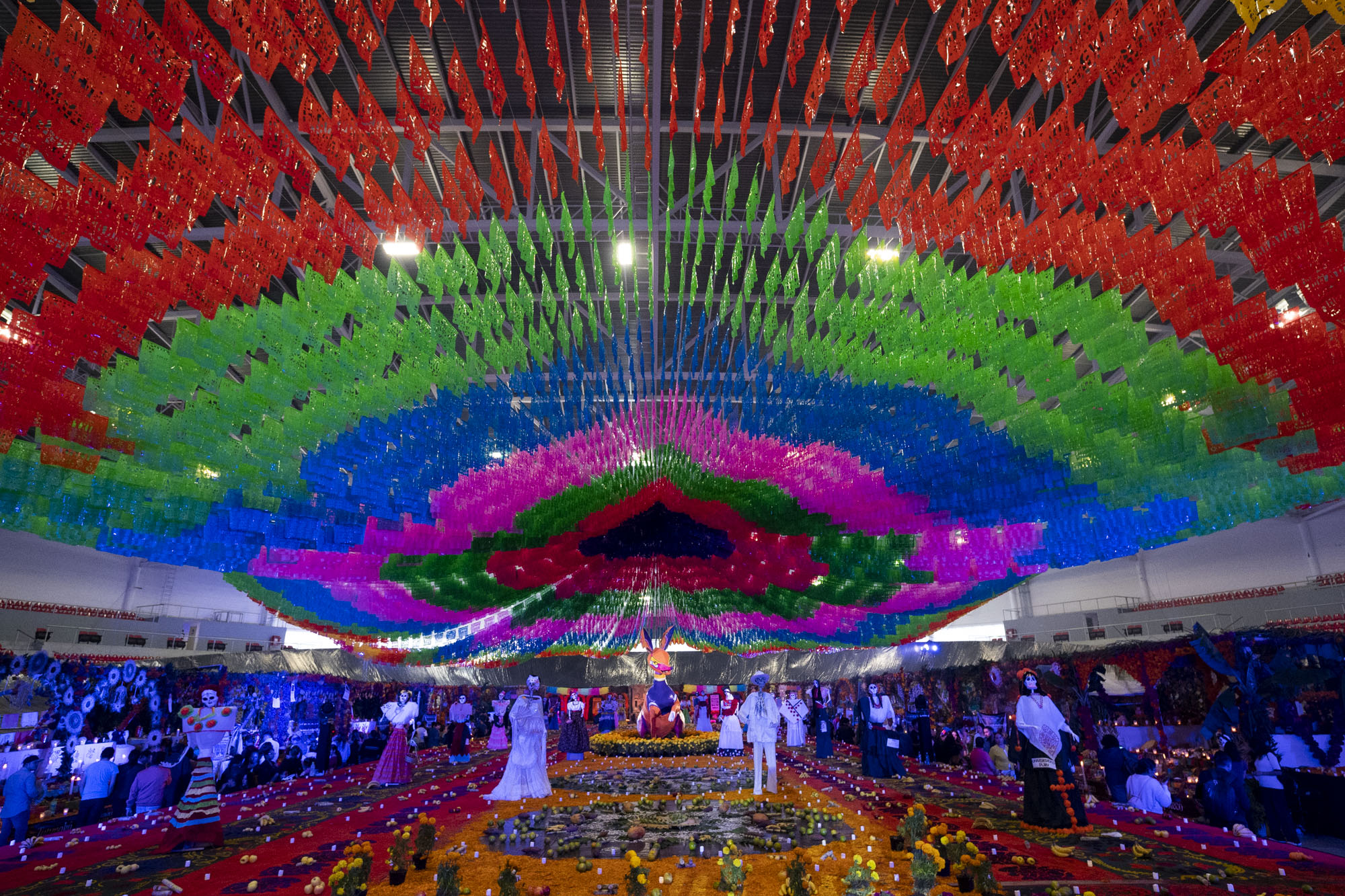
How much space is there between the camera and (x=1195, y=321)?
3793 mm

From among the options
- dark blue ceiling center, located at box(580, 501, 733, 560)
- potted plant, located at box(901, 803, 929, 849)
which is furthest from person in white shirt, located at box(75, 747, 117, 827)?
potted plant, located at box(901, 803, 929, 849)

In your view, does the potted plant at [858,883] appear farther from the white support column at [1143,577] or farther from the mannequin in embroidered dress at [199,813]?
the white support column at [1143,577]

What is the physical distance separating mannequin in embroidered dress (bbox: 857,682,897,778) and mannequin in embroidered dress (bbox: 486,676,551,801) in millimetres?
5832

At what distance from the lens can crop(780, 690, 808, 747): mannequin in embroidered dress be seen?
701 inches

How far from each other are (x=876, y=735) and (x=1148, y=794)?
14.3ft

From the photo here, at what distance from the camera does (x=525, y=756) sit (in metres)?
9.29

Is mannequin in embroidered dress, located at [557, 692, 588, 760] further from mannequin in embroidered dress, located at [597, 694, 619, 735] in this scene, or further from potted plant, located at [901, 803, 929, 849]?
potted plant, located at [901, 803, 929, 849]

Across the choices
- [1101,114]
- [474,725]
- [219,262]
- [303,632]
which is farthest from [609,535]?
[303,632]

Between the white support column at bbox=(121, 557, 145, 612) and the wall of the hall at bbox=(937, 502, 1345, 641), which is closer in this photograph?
the wall of the hall at bbox=(937, 502, 1345, 641)

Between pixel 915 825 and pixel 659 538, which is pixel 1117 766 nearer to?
pixel 915 825

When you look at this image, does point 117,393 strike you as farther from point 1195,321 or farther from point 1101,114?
A: point 1101,114

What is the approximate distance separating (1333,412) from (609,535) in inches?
345

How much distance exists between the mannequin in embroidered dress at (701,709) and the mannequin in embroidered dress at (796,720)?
249 cm

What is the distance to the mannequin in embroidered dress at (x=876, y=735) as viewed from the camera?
1208cm
